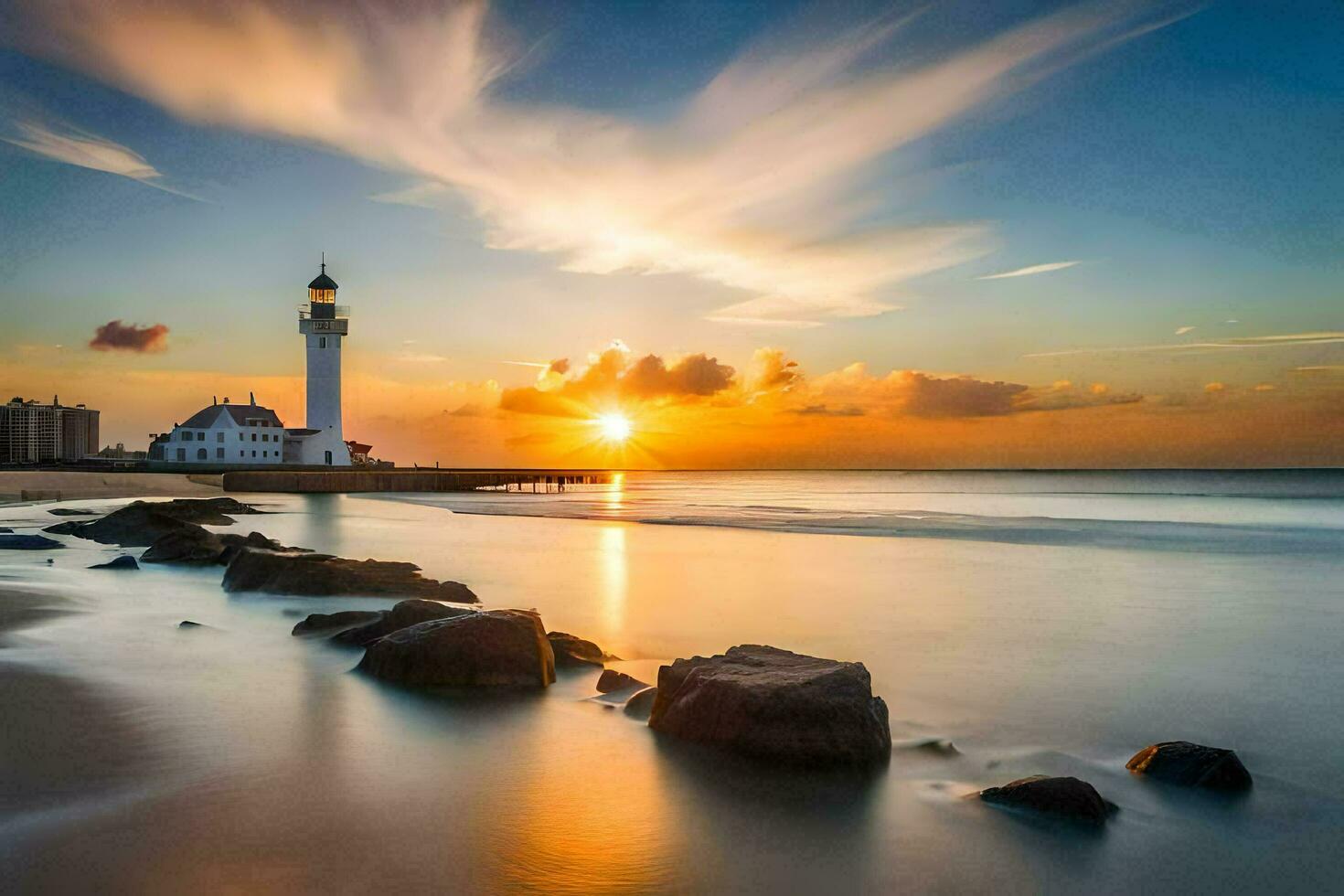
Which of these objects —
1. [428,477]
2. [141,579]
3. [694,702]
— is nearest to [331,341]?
[428,477]

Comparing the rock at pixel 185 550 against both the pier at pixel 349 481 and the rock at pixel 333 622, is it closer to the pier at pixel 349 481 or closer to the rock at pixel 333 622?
the rock at pixel 333 622

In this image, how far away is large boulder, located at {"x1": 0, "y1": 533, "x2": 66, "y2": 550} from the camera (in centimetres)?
1556

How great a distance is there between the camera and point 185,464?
61625mm

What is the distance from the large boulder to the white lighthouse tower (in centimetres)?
4915

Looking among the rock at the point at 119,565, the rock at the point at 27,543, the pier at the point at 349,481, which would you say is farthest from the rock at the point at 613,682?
the pier at the point at 349,481

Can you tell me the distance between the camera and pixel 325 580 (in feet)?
37.3

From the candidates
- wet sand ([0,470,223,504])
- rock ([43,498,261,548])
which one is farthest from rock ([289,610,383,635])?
wet sand ([0,470,223,504])

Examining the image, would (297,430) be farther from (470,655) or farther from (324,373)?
(470,655)

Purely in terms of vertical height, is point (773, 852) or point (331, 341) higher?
point (331, 341)

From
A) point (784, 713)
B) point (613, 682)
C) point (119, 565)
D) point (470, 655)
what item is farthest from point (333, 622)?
point (119, 565)

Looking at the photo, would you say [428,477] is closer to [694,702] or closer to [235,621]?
[235,621]

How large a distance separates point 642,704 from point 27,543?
14.6m

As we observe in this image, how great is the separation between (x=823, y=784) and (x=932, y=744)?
4.19 ft

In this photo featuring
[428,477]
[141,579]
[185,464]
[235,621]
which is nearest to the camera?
[235,621]
